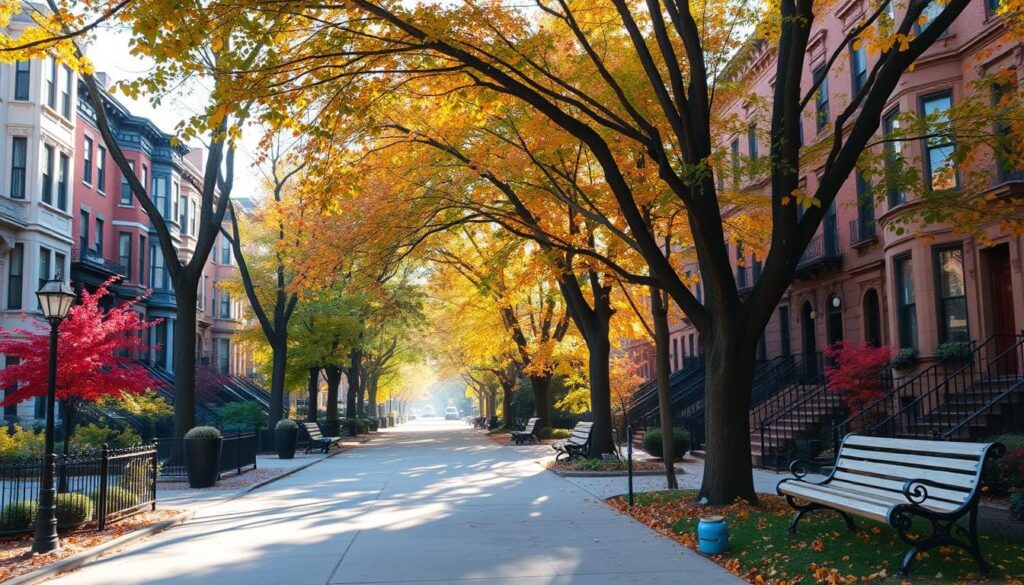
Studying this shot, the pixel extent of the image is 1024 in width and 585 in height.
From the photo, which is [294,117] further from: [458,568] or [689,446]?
[689,446]

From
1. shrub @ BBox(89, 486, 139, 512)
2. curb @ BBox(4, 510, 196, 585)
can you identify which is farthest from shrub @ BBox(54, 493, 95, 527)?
curb @ BBox(4, 510, 196, 585)

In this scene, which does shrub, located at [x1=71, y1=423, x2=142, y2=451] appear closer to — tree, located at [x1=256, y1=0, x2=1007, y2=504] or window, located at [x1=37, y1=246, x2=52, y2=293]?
window, located at [x1=37, y1=246, x2=52, y2=293]

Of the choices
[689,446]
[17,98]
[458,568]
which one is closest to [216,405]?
[17,98]

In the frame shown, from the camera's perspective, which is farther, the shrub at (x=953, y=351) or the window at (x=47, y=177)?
the window at (x=47, y=177)

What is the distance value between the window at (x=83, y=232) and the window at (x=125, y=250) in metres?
3.44

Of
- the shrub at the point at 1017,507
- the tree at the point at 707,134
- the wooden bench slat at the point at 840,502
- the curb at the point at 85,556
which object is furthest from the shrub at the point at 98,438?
the shrub at the point at 1017,507

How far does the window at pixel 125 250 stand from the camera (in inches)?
1563

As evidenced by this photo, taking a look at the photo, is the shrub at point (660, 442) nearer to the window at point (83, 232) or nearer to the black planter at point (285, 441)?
the black planter at point (285, 441)

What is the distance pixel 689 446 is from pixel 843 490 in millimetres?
14277

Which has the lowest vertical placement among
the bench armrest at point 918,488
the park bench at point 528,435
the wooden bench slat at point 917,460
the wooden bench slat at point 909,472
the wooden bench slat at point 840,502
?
the park bench at point 528,435

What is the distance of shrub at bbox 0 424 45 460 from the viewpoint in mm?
19297

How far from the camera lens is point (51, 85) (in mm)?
31094

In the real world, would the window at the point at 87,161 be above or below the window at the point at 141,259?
above

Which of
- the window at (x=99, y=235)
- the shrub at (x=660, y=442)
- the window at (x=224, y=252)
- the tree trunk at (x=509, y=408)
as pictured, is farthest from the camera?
the window at (x=224, y=252)
